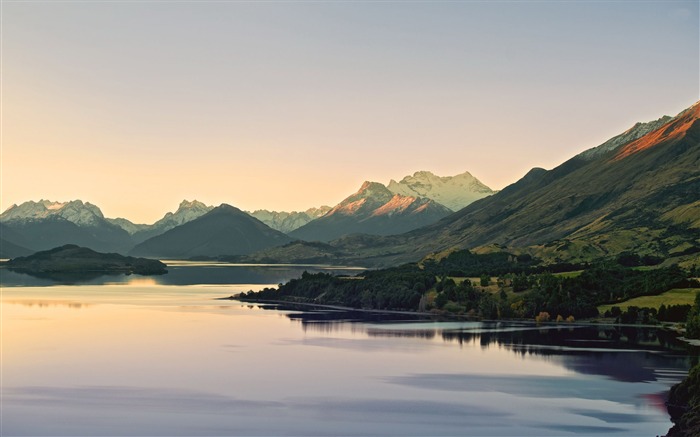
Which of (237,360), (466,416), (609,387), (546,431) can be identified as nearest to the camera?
(546,431)

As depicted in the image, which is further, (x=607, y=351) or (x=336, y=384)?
(x=607, y=351)

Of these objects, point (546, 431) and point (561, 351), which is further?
point (561, 351)

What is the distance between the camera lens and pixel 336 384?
132 m

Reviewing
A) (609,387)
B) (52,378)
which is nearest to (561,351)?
(609,387)

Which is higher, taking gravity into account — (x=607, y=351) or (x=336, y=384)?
(x=607, y=351)

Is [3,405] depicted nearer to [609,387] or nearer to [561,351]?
[609,387]

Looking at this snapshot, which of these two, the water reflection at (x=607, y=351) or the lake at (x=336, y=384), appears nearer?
the lake at (x=336, y=384)

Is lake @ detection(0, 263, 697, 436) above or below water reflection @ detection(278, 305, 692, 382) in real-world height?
below

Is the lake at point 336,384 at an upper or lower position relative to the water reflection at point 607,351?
lower

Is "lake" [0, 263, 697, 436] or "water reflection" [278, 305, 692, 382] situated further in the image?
"water reflection" [278, 305, 692, 382]

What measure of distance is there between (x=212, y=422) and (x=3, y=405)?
30699 millimetres

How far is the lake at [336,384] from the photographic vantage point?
Result: 10244 cm

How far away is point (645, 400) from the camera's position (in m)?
118

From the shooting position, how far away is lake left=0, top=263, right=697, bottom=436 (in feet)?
336
